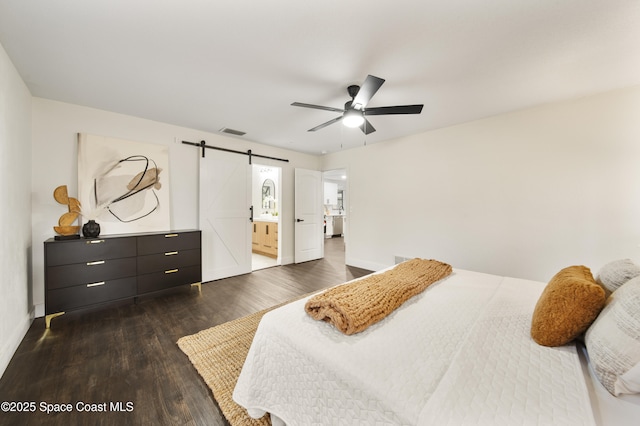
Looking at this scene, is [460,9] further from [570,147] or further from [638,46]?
[570,147]

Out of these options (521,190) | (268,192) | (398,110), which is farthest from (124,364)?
(268,192)

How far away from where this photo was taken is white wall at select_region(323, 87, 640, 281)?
2.51 metres

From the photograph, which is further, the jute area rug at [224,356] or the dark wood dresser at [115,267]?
the dark wood dresser at [115,267]

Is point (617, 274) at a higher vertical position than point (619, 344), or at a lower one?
higher

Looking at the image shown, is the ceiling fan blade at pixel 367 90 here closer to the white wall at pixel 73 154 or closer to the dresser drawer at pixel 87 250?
the white wall at pixel 73 154

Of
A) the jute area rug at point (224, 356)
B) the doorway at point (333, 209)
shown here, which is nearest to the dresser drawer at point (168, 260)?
the jute area rug at point (224, 356)

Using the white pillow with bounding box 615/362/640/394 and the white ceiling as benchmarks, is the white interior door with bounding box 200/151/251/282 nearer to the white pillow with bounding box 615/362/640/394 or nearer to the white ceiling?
the white ceiling

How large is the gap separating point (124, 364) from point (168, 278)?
4.79 feet

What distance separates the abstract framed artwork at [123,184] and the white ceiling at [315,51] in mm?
525

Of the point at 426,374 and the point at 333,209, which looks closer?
the point at 426,374

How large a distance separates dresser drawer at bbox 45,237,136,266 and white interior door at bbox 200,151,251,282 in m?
1.09

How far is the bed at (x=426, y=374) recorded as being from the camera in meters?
0.76

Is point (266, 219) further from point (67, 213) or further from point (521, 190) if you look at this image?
point (521, 190)

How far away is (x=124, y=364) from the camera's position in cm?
185
